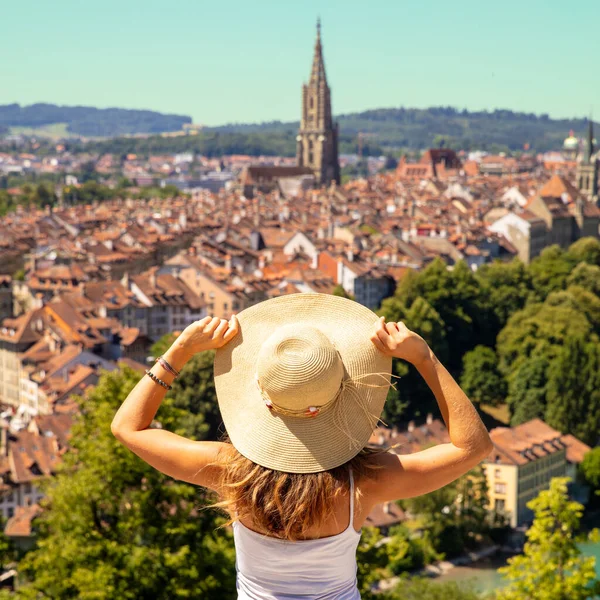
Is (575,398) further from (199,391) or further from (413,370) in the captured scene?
(199,391)

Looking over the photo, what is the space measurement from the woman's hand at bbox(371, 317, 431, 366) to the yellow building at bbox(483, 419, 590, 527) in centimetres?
2929

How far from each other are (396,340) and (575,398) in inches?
1407

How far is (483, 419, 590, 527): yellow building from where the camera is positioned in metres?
32.5

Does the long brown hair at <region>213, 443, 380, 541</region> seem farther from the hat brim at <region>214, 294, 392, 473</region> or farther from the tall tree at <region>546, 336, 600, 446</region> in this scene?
the tall tree at <region>546, 336, 600, 446</region>

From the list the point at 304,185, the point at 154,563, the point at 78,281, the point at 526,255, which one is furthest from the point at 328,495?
the point at 304,185

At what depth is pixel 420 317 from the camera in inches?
1673

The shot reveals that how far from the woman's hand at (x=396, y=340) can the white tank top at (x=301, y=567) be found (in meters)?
0.37

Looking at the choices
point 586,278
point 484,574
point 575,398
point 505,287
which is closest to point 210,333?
point 484,574

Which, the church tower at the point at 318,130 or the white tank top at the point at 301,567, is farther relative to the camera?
the church tower at the point at 318,130

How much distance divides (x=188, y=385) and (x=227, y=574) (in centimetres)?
1930

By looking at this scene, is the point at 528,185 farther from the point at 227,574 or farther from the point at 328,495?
the point at 328,495

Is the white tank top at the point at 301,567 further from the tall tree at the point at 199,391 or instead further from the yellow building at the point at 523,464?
the yellow building at the point at 523,464

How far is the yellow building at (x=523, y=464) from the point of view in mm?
32469

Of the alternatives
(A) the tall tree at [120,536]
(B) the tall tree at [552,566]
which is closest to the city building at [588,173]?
(B) the tall tree at [552,566]
